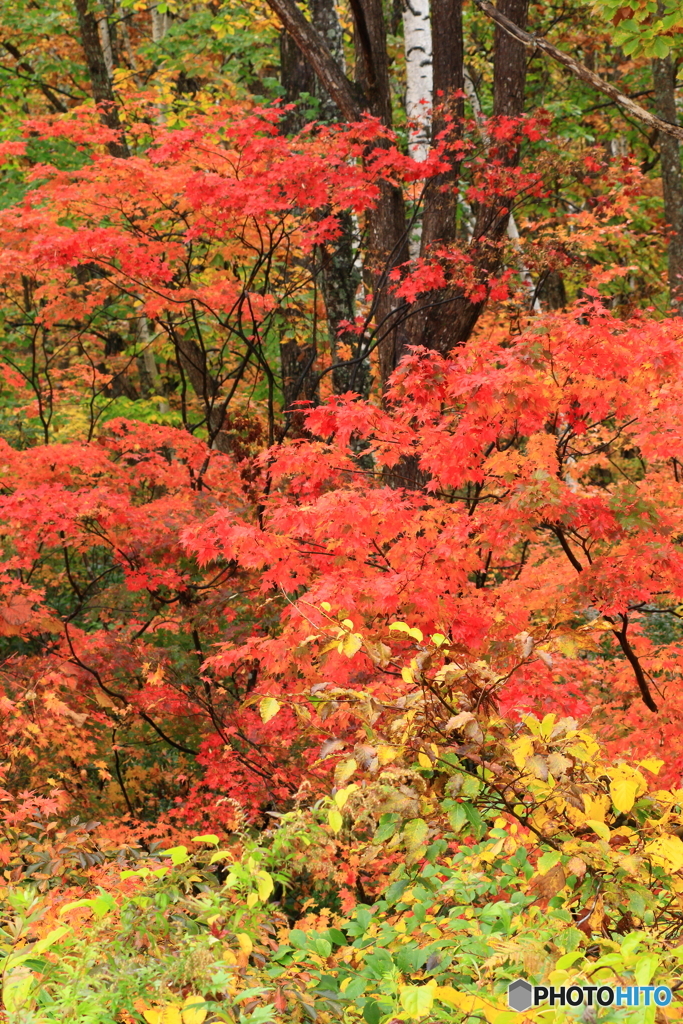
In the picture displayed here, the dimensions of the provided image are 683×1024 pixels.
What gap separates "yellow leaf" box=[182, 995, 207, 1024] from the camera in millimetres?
2113

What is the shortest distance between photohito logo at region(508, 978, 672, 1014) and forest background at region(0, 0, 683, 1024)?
39 millimetres

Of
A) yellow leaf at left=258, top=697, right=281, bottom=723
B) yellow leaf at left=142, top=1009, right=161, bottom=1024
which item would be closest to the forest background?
yellow leaf at left=142, top=1009, right=161, bottom=1024

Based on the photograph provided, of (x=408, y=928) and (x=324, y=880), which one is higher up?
(x=408, y=928)

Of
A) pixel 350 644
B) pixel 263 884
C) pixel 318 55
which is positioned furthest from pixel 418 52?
pixel 263 884

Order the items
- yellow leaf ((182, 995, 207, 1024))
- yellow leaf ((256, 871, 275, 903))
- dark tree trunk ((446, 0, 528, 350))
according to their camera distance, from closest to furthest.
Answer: yellow leaf ((182, 995, 207, 1024)) → yellow leaf ((256, 871, 275, 903)) → dark tree trunk ((446, 0, 528, 350))

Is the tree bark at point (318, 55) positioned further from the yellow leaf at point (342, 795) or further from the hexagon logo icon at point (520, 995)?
the hexagon logo icon at point (520, 995)

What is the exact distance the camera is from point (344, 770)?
8.30 ft

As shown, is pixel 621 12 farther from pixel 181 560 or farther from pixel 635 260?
pixel 635 260

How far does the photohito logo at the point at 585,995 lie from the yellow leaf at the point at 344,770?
2.24 ft

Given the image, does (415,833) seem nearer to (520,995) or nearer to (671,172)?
(520,995)

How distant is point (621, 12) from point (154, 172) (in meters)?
3.85

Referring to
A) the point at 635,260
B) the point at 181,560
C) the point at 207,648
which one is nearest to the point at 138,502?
the point at 181,560

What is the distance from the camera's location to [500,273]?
10.4 meters

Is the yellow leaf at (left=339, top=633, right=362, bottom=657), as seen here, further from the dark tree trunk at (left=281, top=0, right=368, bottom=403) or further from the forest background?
the dark tree trunk at (left=281, top=0, right=368, bottom=403)
